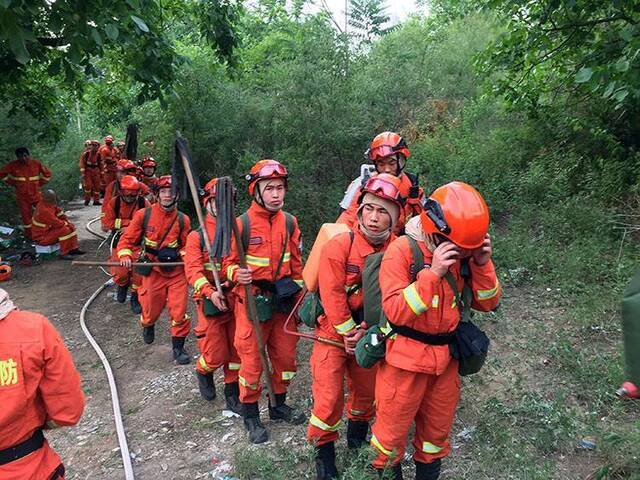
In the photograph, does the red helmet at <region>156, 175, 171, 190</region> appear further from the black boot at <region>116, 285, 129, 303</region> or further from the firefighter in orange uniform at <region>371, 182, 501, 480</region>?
the firefighter in orange uniform at <region>371, 182, 501, 480</region>

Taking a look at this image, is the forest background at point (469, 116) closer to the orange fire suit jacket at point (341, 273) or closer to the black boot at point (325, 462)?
the black boot at point (325, 462)

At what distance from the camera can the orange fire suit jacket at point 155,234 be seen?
250 inches

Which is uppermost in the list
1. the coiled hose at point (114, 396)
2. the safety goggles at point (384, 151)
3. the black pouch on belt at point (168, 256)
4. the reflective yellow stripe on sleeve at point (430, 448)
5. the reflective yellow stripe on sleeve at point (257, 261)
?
the safety goggles at point (384, 151)

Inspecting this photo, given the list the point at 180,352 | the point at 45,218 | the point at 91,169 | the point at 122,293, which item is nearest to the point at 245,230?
the point at 180,352

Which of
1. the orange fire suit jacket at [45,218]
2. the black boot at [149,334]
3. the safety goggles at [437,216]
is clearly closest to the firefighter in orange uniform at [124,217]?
the black boot at [149,334]

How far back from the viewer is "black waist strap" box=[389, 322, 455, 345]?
9.99 ft

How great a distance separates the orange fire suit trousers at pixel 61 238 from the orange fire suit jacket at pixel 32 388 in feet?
28.5

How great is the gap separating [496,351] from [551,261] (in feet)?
5.79

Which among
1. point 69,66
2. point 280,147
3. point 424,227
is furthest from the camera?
point 280,147

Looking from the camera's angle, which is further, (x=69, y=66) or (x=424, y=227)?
(x=69, y=66)

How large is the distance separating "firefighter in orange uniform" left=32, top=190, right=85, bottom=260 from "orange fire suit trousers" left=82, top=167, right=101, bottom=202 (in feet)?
19.0

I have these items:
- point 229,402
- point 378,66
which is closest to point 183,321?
point 229,402

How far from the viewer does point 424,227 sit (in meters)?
2.89

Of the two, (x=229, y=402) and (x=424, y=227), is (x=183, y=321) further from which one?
(x=424, y=227)
